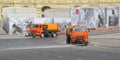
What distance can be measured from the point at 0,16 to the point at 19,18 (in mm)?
20452

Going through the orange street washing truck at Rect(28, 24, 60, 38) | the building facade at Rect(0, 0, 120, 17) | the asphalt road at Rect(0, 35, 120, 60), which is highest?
the building facade at Rect(0, 0, 120, 17)

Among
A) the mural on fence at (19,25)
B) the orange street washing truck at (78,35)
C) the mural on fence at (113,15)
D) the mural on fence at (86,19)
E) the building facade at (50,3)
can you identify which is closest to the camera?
the orange street washing truck at (78,35)

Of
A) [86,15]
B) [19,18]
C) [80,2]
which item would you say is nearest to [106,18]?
[86,15]

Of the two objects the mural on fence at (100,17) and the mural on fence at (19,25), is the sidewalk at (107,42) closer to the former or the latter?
the mural on fence at (100,17)

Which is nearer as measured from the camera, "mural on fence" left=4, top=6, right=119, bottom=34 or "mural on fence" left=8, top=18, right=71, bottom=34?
"mural on fence" left=8, top=18, right=71, bottom=34

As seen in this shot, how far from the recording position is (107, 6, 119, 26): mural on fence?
3118 inches

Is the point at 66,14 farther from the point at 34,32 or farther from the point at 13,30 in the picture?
the point at 34,32

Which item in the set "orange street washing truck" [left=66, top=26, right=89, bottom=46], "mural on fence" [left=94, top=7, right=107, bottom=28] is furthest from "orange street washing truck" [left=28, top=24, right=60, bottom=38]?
"orange street washing truck" [left=66, top=26, right=89, bottom=46]

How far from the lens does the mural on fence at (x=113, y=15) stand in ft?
260

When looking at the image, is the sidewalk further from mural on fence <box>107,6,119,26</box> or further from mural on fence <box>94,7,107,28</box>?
Result: mural on fence <box>94,7,107,28</box>

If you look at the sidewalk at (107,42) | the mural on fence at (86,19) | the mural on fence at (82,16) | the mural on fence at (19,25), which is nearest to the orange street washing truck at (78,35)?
the sidewalk at (107,42)

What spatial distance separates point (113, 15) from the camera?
79438mm
